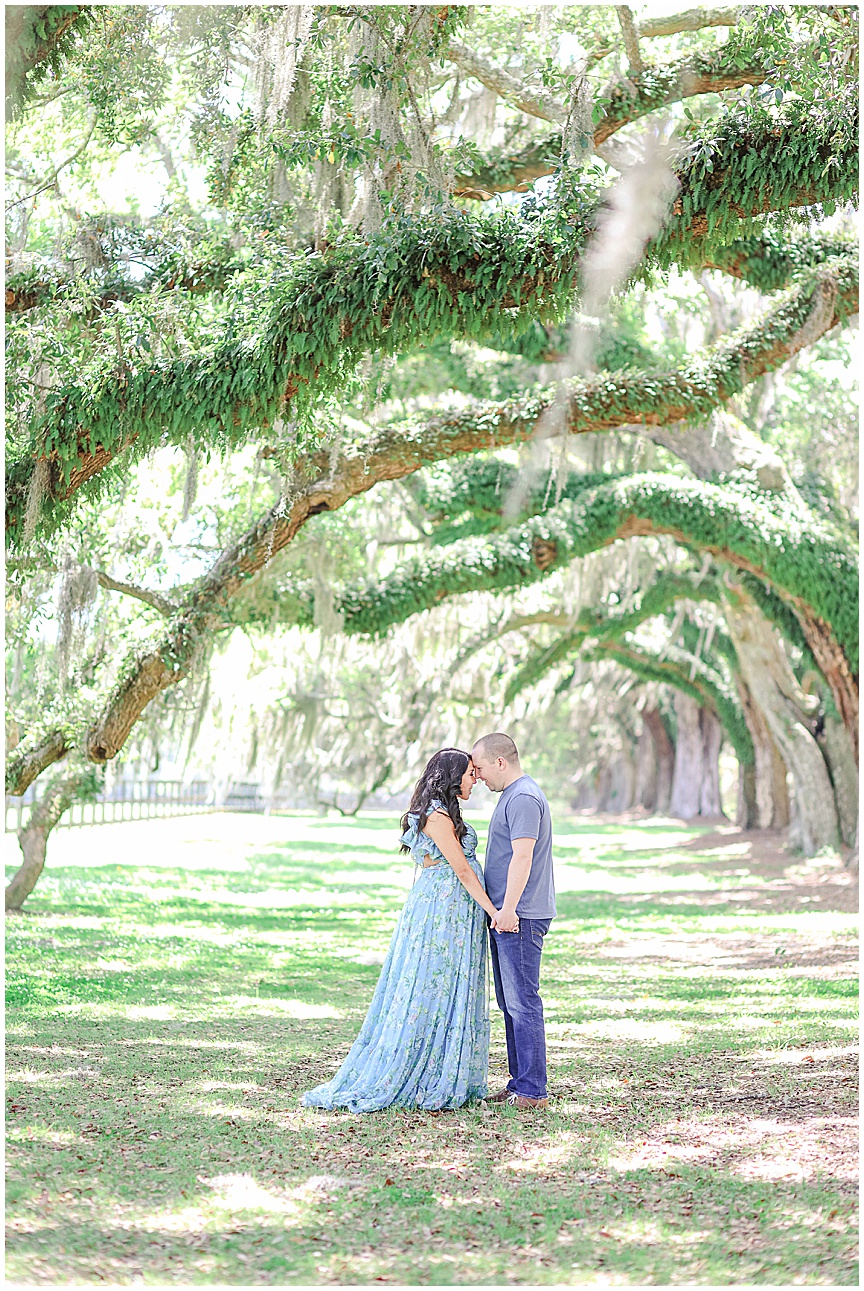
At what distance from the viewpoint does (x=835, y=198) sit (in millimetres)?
5449

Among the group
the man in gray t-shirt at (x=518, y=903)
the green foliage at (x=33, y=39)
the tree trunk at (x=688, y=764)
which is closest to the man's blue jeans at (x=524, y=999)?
the man in gray t-shirt at (x=518, y=903)

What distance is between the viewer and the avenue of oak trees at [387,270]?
5465 millimetres

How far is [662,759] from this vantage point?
1471 inches

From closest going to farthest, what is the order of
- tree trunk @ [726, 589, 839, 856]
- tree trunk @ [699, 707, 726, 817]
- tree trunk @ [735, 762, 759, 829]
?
tree trunk @ [726, 589, 839, 856] < tree trunk @ [735, 762, 759, 829] < tree trunk @ [699, 707, 726, 817]

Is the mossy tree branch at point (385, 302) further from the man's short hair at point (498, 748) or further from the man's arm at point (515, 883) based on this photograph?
the man's arm at point (515, 883)

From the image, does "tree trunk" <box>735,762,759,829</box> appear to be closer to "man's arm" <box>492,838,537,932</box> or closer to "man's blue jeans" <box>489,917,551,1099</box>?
"man's blue jeans" <box>489,917,551,1099</box>

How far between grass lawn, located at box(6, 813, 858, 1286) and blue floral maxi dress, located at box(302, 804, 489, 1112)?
0.13 meters

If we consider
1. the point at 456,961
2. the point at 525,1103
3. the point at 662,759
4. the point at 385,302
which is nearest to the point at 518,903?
the point at 456,961

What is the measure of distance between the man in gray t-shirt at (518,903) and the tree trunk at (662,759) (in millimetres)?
31637

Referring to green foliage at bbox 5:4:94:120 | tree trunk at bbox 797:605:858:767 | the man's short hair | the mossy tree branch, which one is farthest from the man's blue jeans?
tree trunk at bbox 797:605:858:767

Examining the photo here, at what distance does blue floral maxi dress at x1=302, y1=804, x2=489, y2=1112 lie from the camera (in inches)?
198

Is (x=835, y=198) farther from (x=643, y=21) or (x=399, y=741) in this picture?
(x=399, y=741)

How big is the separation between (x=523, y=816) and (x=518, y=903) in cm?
36

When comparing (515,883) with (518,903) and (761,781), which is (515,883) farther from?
(761,781)
